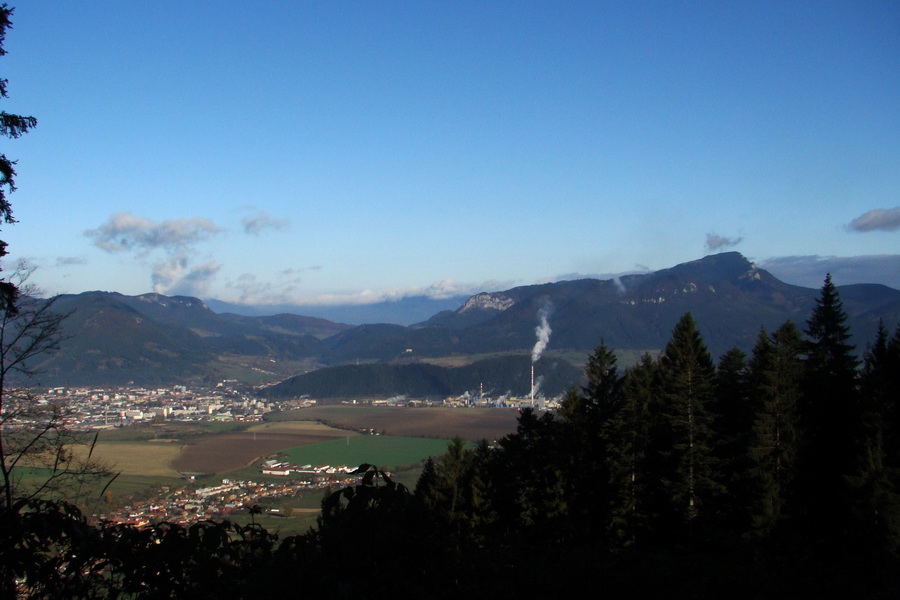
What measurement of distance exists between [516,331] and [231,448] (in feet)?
389

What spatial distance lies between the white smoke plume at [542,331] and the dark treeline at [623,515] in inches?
3541

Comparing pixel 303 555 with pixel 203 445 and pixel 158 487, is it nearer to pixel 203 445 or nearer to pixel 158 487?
pixel 158 487

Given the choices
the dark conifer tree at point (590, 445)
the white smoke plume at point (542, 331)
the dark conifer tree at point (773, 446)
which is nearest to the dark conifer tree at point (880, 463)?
the dark conifer tree at point (773, 446)

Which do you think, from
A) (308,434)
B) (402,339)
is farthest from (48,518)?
(402,339)

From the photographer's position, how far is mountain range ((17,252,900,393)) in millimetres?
114562

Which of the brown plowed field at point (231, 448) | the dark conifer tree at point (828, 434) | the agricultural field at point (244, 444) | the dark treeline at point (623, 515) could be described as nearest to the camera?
the dark treeline at point (623, 515)

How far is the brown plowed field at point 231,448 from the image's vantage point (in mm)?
42781

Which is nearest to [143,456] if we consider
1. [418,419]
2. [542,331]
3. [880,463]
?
[418,419]

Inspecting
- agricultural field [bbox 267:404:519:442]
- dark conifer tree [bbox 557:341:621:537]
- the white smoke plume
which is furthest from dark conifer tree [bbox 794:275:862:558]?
the white smoke plume

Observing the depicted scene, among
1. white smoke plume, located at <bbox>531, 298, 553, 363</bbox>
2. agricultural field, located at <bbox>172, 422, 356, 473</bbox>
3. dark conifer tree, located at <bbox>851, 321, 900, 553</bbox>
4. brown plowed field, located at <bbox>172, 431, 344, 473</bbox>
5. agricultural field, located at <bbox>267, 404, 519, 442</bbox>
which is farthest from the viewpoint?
white smoke plume, located at <bbox>531, 298, 553, 363</bbox>

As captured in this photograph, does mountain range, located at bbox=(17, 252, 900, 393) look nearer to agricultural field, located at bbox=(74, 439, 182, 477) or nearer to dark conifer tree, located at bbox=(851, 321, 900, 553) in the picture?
agricultural field, located at bbox=(74, 439, 182, 477)

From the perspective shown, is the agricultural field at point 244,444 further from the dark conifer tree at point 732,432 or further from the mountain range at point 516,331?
the mountain range at point 516,331

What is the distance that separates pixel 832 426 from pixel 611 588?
43.7 feet

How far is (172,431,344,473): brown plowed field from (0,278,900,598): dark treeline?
2654 centimetres
